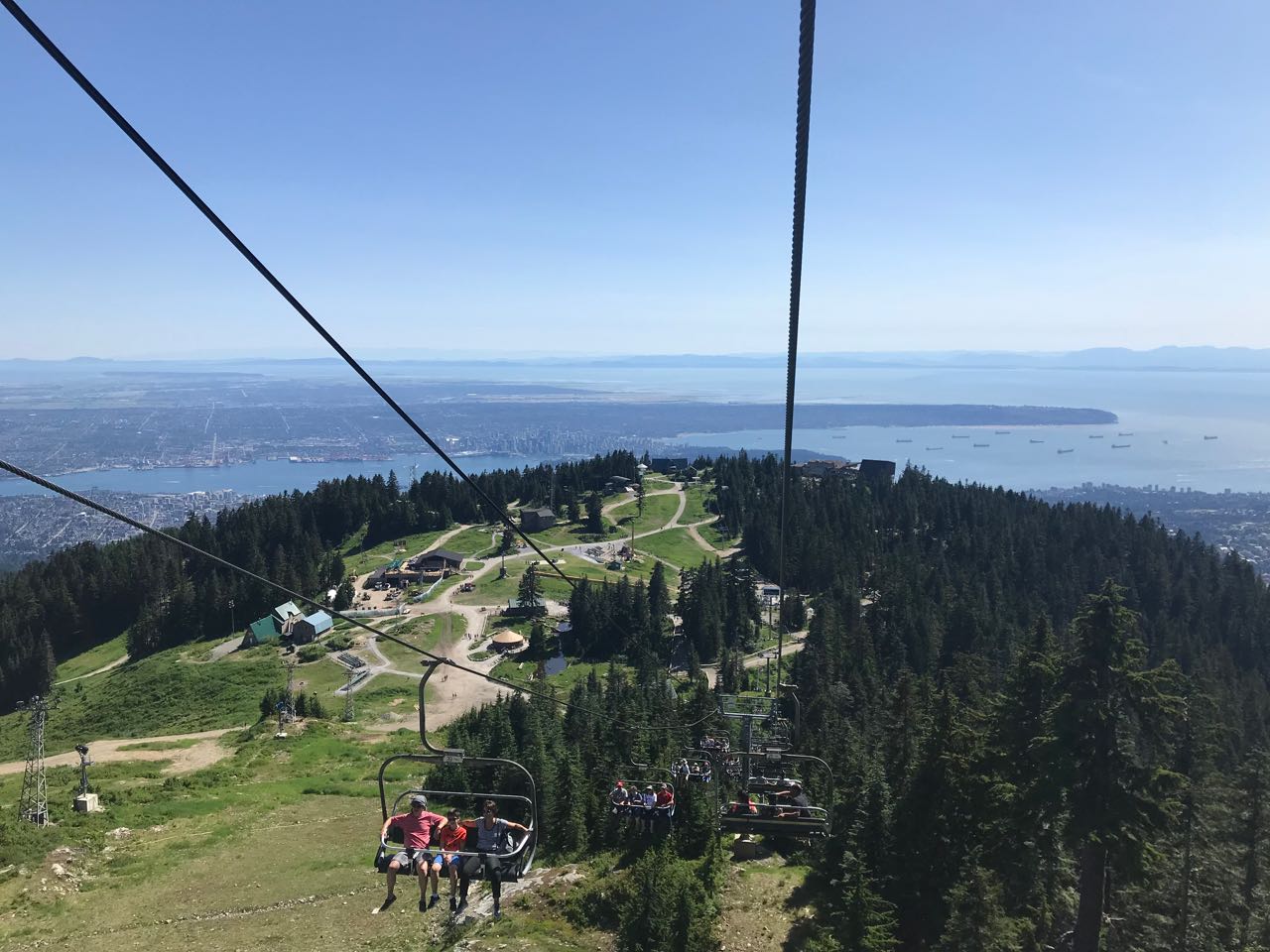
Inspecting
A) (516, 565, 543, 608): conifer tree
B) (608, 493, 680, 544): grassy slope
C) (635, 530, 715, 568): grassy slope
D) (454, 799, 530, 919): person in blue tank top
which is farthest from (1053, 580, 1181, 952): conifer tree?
(608, 493, 680, 544): grassy slope

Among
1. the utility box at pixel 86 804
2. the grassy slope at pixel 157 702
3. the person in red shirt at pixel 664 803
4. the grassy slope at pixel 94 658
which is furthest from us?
the grassy slope at pixel 94 658

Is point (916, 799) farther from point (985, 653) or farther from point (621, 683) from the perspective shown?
point (985, 653)

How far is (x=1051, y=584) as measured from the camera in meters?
84.2

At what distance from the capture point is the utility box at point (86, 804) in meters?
32.8

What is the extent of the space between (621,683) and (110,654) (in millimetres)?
59078

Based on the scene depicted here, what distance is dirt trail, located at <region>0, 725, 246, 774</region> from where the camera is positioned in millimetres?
43656

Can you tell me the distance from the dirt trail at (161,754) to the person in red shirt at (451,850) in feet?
126

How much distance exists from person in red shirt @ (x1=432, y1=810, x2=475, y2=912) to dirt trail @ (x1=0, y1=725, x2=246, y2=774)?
38304mm

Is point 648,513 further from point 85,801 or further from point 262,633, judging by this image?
point 85,801

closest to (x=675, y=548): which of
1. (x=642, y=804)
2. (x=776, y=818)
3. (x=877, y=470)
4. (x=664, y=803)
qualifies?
(x=877, y=470)

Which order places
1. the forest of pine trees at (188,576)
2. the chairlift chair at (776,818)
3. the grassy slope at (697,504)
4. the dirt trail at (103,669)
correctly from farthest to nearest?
the grassy slope at (697,504) < the forest of pine trees at (188,576) < the dirt trail at (103,669) < the chairlift chair at (776,818)

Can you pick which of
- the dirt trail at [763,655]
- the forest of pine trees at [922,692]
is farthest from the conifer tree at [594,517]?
the dirt trail at [763,655]

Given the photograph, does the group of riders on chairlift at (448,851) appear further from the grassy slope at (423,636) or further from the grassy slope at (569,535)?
the grassy slope at (569,535)

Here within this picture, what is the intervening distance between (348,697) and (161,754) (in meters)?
11.9
